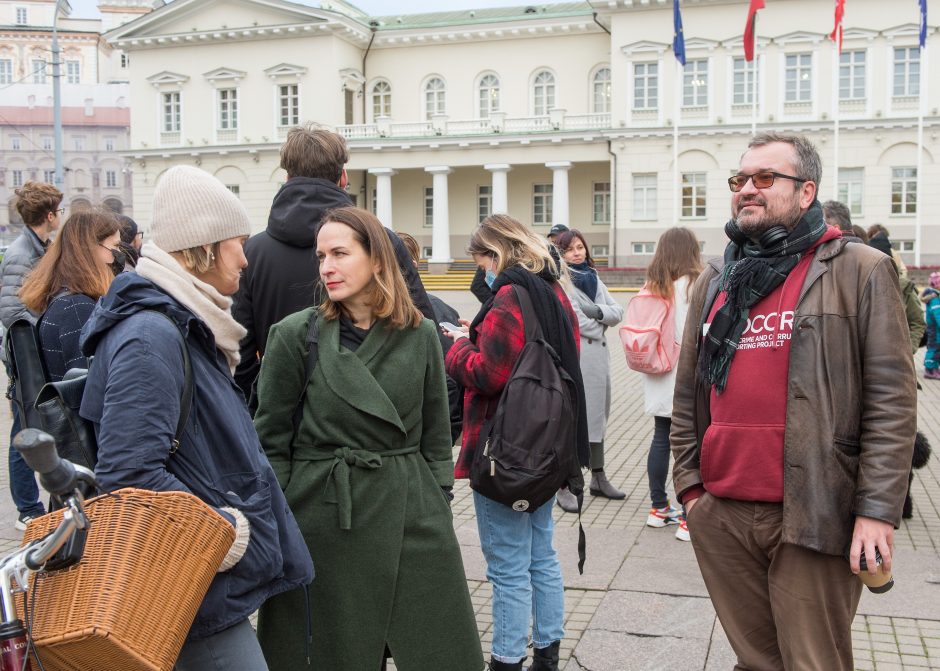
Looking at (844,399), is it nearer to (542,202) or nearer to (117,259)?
(117,259)

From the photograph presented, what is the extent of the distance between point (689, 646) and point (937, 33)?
40574 millimetres

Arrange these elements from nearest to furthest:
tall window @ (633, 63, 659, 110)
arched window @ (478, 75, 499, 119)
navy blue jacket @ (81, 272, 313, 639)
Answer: navy blue jacket @ (81, 272, 313, 639) < tall window @ (633, 63, 659, 110) < arched window @ (478, 75, 499, 119)

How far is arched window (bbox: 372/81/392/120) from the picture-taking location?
50.7 metres

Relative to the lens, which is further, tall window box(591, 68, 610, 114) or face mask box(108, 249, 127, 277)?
tall window box(591, 68, 610, 114)

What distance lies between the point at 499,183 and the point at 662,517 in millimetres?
38882

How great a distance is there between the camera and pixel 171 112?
5075 cm

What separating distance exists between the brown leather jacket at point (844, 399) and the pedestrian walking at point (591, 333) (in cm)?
402

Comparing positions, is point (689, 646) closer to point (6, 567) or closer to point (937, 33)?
point (6, 567)

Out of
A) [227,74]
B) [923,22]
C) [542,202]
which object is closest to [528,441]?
[923,22]

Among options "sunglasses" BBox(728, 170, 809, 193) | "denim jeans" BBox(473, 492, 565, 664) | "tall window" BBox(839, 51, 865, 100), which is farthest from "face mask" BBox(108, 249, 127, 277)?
"tall window" BBox(839, 51, 865, 100)

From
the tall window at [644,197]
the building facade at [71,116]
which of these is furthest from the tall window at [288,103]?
the building facade at [71,116]

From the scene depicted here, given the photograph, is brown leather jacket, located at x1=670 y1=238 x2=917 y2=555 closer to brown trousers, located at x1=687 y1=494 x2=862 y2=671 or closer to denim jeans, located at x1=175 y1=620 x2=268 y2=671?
brown trousers, located at x1=687 y1=494 x2=862 y2=671

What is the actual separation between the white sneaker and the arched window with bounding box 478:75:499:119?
142 feet

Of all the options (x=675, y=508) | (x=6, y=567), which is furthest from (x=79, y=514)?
(x=675, y=508)
